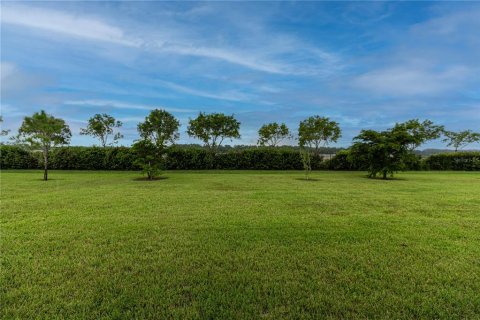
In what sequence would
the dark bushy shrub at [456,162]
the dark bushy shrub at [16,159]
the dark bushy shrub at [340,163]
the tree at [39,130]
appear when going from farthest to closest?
the dark bushy shrub at [456,162]
the dark bushy shrub at [340,163]
the dark bushy shrub at [16,159]
the tree at [39,130]

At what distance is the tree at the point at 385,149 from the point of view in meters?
14.0

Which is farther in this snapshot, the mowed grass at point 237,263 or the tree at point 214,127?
the tree at point 214,127

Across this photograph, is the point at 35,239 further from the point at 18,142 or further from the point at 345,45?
the point at 345,45

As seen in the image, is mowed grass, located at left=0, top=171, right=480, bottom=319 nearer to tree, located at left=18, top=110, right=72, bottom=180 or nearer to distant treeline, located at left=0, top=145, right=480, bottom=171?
tree, located at left=18, top=110, right=72, bottom=180

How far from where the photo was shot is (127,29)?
29.0 ft

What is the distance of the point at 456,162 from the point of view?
2161 centimetres

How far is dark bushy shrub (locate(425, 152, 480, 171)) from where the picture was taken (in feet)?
70.6

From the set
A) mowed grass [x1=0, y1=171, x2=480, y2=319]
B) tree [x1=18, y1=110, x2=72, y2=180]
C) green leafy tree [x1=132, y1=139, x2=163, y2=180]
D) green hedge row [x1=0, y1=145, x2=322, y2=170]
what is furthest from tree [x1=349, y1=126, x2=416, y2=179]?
tree [x1=18, y1=110, x2=72, y2=180]

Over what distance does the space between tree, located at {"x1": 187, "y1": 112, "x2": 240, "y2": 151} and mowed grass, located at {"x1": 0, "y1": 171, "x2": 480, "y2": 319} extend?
61.6 ft

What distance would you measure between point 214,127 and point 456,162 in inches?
795

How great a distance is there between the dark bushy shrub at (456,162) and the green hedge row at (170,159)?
31.9 ft

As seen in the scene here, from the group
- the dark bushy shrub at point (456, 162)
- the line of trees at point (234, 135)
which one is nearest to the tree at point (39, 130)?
the line of trees at point (234, 135)

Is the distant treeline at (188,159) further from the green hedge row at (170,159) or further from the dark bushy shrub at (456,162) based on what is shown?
the dark bushy shrub at (456,162)

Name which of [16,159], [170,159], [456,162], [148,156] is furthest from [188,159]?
[456,162]
